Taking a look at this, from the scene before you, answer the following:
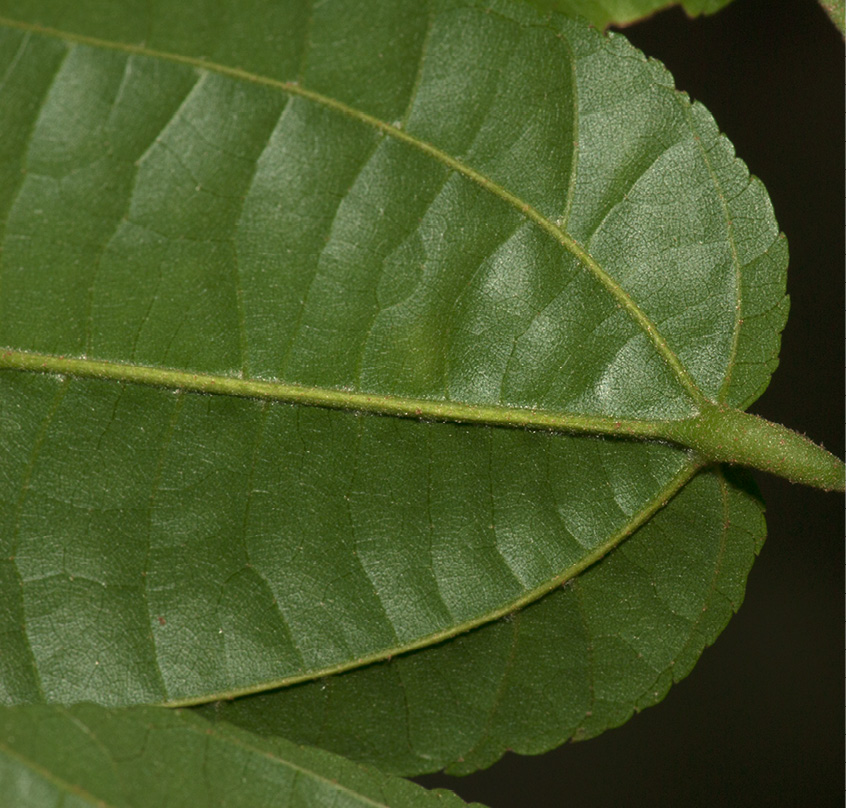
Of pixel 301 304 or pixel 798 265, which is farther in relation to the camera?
pixel 798 265

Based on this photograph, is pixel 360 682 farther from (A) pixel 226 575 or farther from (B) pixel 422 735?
(A) pixel 226 575

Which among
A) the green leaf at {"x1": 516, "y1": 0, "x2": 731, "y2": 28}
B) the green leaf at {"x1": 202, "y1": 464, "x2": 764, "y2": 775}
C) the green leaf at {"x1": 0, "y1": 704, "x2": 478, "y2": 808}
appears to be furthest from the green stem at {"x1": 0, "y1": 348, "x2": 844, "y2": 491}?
the green leaf at {"x1": 516, "y1": 0, "x2": 731, "y2": 28}

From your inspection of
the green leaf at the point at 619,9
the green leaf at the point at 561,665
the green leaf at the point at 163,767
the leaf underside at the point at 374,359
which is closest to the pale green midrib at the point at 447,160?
the leaf underside at the point at 374,359

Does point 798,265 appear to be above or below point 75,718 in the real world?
above

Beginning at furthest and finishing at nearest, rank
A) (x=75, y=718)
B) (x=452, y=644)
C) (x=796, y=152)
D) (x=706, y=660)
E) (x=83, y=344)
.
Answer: (x=706, y=660)
(x=796, y=152)
(x=452, y=644)
(x=83, y=344)
(x=75, y=718)

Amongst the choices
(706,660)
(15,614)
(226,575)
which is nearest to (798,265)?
(706,660)

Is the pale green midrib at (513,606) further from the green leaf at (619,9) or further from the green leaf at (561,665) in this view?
the green leaf at (619,9)

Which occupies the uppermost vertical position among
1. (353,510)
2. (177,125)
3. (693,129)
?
(693,129)

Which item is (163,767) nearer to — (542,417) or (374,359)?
(374,359)
